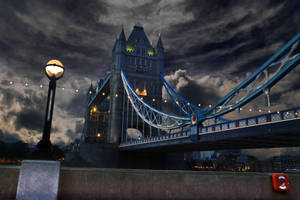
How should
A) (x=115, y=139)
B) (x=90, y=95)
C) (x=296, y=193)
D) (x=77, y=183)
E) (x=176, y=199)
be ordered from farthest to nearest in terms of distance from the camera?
(x=90, y=95)
(x=115, y=139)
(x=296, y=193)
(x=176, y=199)
(x=77, y=183)

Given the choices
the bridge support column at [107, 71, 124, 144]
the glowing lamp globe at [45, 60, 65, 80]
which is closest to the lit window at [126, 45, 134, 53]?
the bridge support column at [107, 71, 124, 144]

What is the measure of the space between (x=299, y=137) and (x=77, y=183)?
20200 mm

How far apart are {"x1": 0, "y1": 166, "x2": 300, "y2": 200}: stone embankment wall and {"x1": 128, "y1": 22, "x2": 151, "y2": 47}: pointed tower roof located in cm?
6103

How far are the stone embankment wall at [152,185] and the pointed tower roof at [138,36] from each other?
61.0m

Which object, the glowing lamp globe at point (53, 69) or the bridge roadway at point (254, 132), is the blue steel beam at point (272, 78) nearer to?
the bridge roadway at point (254, 132)

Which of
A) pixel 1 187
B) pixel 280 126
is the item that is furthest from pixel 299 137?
pixel 1 187

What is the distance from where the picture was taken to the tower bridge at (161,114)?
20.5 metres

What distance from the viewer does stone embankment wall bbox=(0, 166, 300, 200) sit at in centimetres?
555

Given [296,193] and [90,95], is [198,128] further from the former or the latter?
[90,95]

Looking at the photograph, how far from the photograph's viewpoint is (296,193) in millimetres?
6871

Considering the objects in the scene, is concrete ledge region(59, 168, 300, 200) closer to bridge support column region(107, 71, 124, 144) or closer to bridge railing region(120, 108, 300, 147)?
bridge railing region(120, 108, 300, 147)

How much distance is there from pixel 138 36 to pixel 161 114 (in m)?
29.4

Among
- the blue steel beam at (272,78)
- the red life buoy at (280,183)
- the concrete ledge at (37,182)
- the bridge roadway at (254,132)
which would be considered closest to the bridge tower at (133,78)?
the bridge roadway at (254,132)

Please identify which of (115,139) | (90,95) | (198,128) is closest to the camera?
(198,128)
